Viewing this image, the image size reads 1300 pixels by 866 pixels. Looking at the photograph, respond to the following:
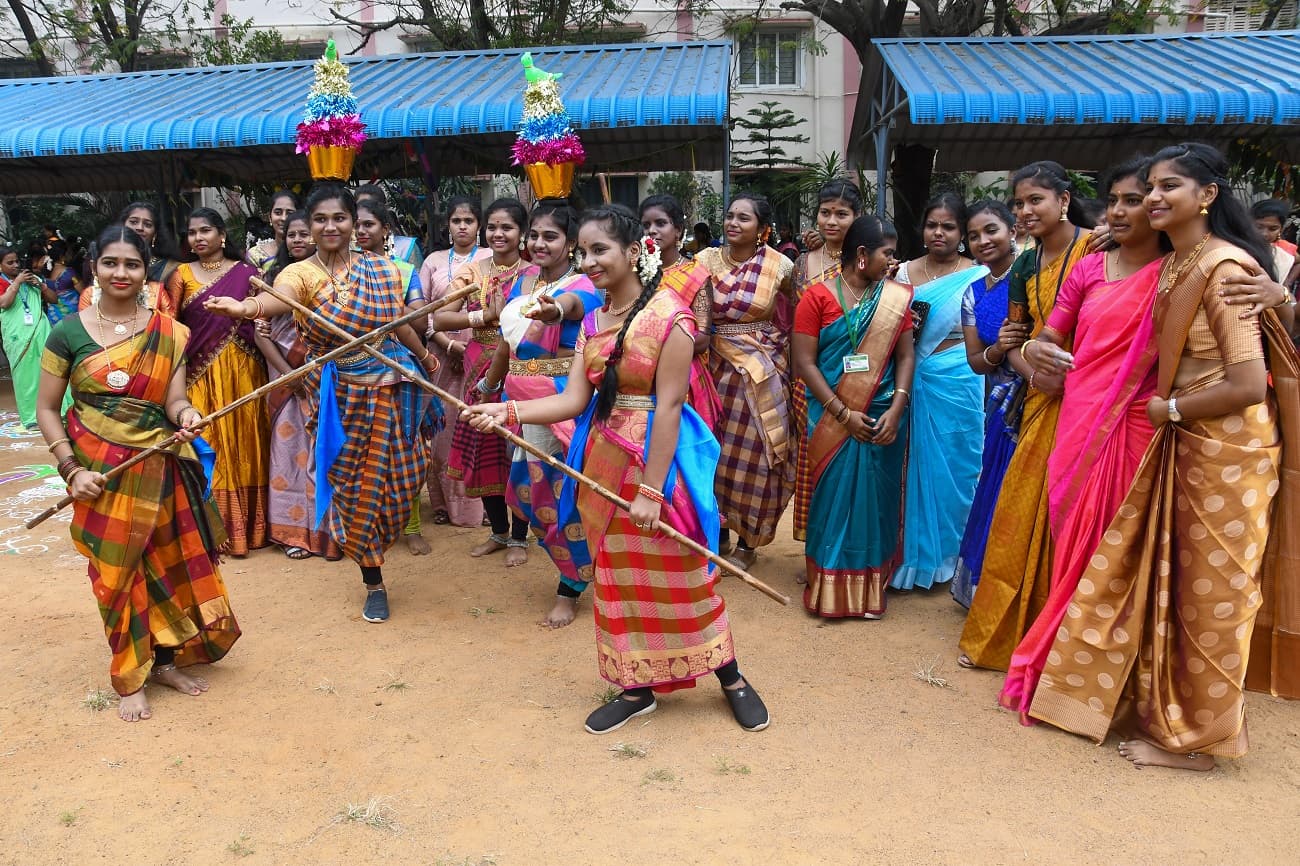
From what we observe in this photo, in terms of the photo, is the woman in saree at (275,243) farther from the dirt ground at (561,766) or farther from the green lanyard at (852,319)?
the green lanyard at (852,319)

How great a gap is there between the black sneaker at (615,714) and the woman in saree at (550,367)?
0.96m

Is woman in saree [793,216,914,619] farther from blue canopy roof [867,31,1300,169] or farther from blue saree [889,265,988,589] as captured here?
blue canopy roof [867,31,1300,169]

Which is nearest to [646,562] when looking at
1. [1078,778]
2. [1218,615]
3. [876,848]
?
[876,848]

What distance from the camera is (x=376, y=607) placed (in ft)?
13.7

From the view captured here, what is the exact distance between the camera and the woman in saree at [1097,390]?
289 cm

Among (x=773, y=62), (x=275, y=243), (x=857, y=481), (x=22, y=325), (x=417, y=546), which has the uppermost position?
(x=773, y=62)

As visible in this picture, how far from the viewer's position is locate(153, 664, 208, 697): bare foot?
3.42m

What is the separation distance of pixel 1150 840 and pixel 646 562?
159cm

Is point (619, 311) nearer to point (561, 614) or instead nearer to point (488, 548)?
point (561, 614)

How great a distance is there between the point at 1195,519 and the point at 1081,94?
586 centimetres

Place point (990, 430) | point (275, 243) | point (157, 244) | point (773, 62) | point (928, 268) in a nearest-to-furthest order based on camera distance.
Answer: point (990, 430), point (928, 268), point (157, 244), point (275, 243), point (773, 62)

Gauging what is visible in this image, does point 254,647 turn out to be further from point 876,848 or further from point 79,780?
point 876,848

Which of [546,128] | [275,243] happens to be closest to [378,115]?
[275,243]

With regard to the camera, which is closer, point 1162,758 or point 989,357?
point 1162,758
